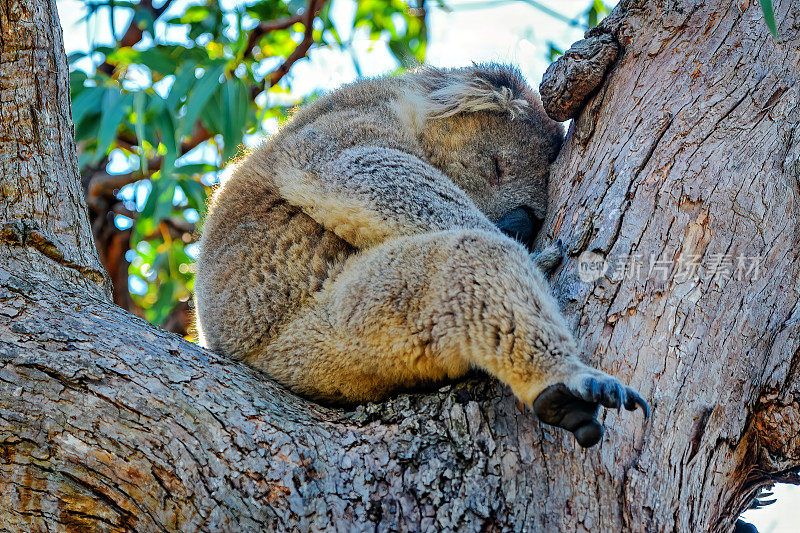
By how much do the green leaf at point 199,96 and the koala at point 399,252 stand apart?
1.48m

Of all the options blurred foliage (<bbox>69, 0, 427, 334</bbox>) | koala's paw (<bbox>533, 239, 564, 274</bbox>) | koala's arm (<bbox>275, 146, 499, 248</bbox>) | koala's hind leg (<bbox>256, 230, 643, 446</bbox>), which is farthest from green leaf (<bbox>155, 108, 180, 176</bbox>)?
koala's paw (<bbox>533, 239, 564, 274</bbox>)

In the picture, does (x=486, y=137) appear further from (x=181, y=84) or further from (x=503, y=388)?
(x=181, y=84)

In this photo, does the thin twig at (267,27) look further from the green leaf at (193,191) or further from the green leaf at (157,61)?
the green leaf at (193,191)

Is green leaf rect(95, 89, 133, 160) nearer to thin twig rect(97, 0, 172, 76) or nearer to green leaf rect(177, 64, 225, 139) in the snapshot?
green leaf rect(177, 64, 225, 139)

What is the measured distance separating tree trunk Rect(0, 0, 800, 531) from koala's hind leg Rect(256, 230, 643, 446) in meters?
0.11

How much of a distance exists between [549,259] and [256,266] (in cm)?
98

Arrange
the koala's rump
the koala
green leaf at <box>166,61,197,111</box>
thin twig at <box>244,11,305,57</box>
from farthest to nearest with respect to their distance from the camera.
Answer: thin twig at <box>244,11,305,57</box> < green leaf at <box>166,61,197,111</box> < the koala's rump < the koala

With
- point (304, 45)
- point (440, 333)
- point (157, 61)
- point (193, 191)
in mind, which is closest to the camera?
point (440, 333)

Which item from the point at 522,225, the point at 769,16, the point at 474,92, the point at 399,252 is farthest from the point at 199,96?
the point at 769,16

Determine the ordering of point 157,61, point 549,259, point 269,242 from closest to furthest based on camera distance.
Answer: point 549,259, point 269,242, point 157,61

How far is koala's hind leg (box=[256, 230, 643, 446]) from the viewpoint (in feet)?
5.74

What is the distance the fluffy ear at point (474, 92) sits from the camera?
2961 millimetres

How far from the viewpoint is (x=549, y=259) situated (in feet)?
6.88

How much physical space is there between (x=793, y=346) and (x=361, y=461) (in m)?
1.11
